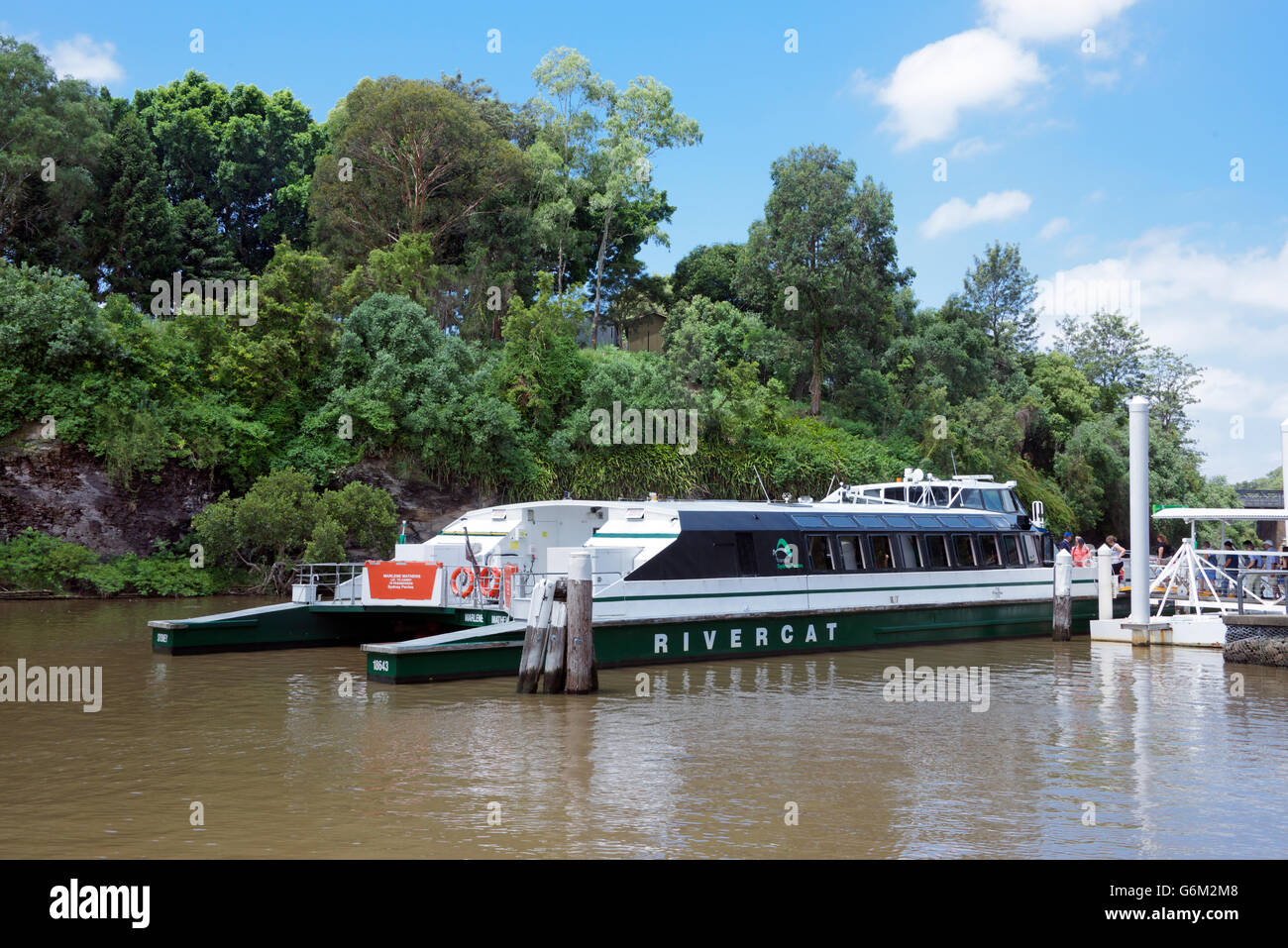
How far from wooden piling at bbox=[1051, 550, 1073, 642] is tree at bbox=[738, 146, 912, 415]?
21305 millimetres

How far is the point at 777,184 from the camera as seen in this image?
1710 inches

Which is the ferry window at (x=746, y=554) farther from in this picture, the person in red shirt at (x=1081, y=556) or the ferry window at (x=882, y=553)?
the person in red shirt at (x=1081, y=556)

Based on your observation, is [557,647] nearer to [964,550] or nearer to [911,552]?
[911,552]

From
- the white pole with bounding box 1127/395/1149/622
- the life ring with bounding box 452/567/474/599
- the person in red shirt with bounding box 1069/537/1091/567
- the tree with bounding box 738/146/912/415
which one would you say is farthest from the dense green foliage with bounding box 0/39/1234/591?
the white pole with bounding box 1127/395/1149/622

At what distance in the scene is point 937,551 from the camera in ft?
71.7

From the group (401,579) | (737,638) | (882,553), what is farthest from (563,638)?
(882,553)

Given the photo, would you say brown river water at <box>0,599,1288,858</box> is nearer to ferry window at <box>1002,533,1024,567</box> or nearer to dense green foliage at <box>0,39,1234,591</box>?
ferry window at <box>1002,533,1024,567</box>

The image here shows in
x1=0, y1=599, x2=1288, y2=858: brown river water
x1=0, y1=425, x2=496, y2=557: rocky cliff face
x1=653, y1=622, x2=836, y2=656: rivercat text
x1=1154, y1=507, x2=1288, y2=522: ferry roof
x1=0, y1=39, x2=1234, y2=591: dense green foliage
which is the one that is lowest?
x1=0, y1=599, x2=1288, y2=858: brown river water

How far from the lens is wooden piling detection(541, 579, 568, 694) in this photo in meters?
14.6

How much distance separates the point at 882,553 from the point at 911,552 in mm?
770

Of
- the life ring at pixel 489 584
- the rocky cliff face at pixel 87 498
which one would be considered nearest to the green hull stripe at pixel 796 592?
the life ring at pixel 489 584

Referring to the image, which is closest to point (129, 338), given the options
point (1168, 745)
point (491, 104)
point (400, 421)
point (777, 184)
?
point (400, 421)

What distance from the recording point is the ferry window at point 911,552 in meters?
21.3

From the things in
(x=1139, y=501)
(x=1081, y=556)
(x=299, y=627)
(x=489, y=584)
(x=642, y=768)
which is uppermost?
(x=1139, y=501)
